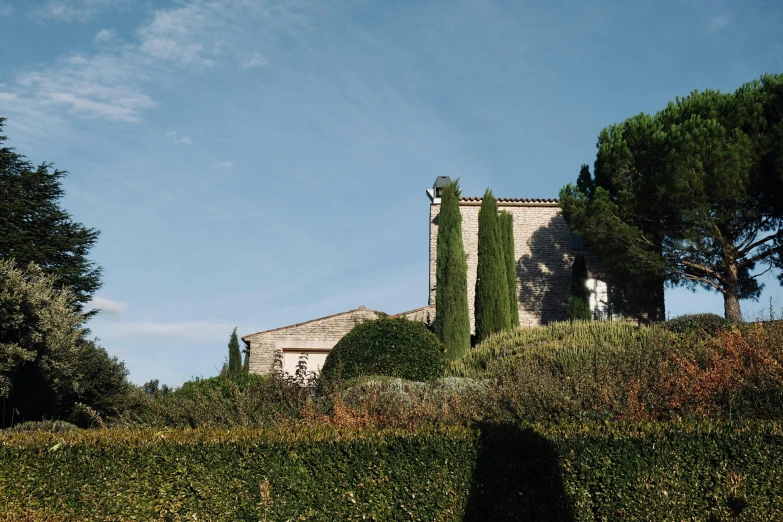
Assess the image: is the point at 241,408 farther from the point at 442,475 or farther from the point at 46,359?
the point at 46,359

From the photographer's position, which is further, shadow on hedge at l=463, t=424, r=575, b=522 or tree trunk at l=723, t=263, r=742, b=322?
tree trunk at l=723, t=263, r=742, b=322

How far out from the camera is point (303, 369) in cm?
1212

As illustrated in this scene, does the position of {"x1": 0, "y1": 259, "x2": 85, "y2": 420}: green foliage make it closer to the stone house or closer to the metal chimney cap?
the stone house

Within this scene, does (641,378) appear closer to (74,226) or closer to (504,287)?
(504,287)

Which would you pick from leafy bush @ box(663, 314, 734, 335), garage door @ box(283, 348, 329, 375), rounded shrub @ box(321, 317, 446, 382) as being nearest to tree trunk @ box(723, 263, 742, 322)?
leafy bush @ box(663, 314, 734, 335)

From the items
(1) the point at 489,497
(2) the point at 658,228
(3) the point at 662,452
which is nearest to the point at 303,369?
(1) the point at 489,497

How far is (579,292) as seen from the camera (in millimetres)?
23031

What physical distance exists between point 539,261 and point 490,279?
4.14 meters

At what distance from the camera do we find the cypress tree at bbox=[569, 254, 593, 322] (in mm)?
22906

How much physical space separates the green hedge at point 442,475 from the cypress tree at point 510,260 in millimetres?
16352

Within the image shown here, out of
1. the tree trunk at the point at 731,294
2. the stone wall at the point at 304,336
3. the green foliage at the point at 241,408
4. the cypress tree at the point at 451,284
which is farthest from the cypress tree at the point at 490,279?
the green foliage at the point at 241,408

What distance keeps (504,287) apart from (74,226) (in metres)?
16.2

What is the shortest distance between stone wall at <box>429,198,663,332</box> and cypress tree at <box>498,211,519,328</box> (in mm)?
1321

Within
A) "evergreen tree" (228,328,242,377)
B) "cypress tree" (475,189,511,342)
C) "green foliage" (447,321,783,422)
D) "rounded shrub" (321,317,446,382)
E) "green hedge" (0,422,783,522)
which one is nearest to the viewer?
"green hedge" (0,422,783,522)
